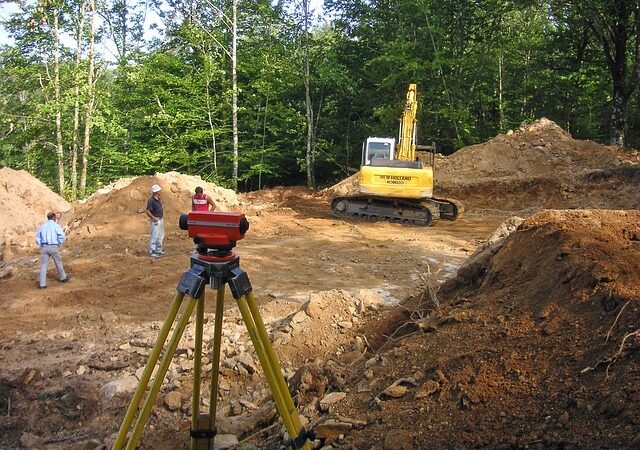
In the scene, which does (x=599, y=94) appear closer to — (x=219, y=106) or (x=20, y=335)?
(x=219, y=106)

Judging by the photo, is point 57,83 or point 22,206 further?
A: point 57,83

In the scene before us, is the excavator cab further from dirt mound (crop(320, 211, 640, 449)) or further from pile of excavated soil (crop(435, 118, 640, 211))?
dirt mound (crop(320, 211, 640, 449))

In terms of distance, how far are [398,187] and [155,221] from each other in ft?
21.8

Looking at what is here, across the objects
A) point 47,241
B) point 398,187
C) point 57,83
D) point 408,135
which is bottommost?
point 47,241

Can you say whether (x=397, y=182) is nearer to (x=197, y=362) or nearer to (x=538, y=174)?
(x=538, y=174)

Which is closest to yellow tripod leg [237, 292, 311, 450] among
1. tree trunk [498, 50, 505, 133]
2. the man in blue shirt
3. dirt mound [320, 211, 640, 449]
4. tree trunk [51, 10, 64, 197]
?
dirt mound [320, 211, 640, 449]

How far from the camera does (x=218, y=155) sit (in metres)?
26.3

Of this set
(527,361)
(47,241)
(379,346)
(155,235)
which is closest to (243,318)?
(527,361)

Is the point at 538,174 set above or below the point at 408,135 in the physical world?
below

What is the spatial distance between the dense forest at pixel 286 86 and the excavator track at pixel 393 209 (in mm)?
8275

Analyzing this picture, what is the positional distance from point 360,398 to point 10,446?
2.97 m

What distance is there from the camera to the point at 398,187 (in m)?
14.8

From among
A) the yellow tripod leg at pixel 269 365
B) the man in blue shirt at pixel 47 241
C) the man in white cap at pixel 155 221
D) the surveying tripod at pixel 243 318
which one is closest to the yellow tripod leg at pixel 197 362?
the surveying tripod at pixel 243 318

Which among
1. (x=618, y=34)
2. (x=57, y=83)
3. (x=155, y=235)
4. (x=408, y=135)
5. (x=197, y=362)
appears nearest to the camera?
(x=197, y=362)
